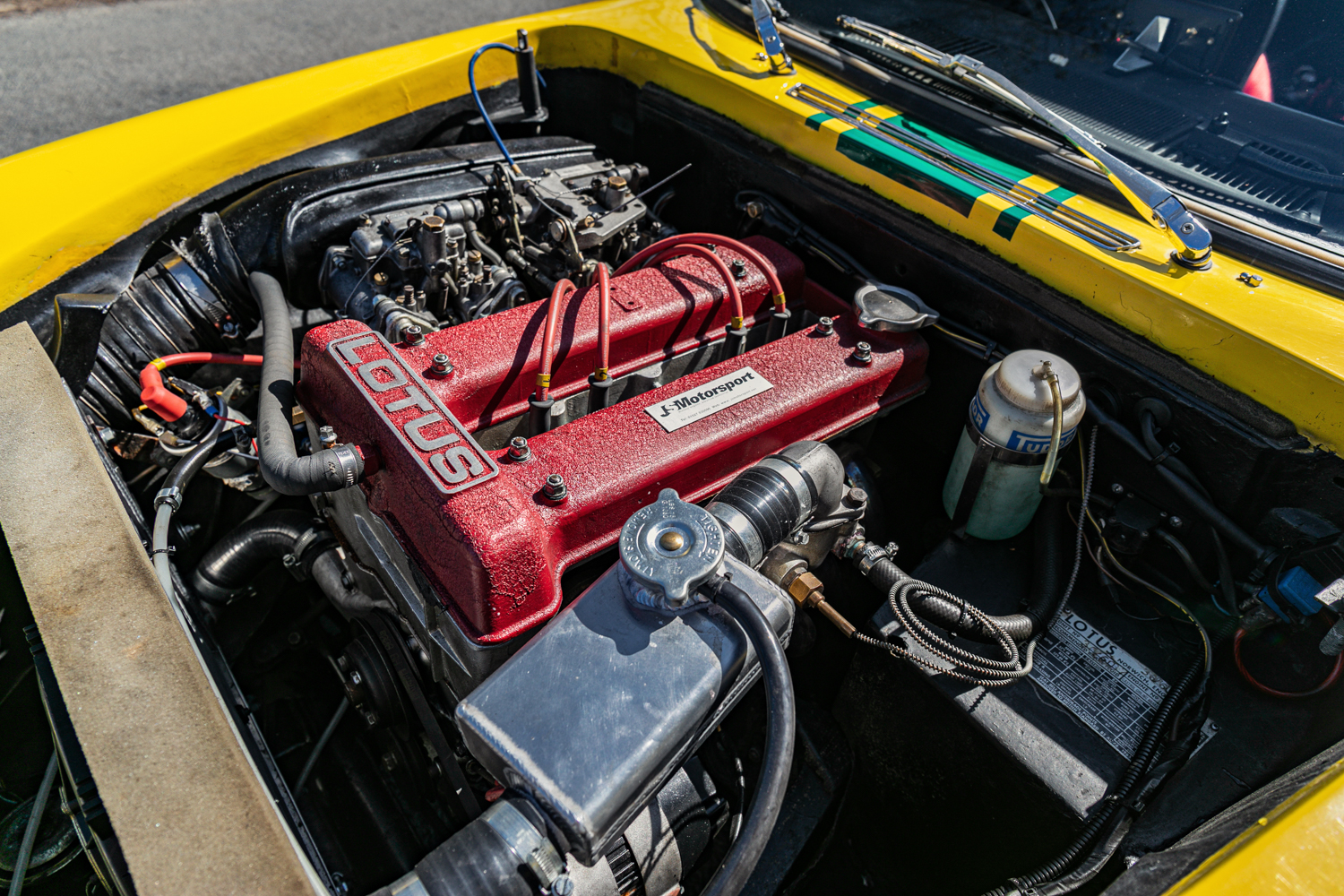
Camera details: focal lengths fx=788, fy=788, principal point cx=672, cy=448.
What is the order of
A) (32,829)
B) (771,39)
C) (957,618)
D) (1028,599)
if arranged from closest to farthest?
1. (32,829)
2. (957,618)
3. (1028,599)
4. (771,39)

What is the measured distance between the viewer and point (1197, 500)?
1660 mm

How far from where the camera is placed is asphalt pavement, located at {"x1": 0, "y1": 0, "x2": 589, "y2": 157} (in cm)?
546

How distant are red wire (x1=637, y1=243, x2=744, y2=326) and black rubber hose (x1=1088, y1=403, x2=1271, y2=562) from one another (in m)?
0.87

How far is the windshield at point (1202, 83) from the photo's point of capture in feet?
6.19

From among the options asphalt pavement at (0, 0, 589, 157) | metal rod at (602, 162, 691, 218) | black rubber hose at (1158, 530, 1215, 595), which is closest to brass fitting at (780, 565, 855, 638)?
black rubber hose at (1158, 530, 1215, 595)

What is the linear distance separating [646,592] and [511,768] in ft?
1.03

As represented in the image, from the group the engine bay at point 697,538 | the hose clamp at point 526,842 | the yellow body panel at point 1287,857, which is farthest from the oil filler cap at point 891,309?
the hose clamp at point 526,842

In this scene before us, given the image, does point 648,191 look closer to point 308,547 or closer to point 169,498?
point 308,547

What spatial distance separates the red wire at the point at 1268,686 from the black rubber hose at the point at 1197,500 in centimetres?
18

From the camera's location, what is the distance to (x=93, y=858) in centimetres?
116

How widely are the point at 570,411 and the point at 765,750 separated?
96 centimetres

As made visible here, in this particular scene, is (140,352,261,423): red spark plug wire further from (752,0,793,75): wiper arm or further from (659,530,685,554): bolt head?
(752,0,793,75): wiper arm

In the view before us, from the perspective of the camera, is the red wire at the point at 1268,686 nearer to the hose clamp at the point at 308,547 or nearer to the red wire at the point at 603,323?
the red wire at the point at 603,323

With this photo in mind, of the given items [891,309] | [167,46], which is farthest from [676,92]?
[167,46]
